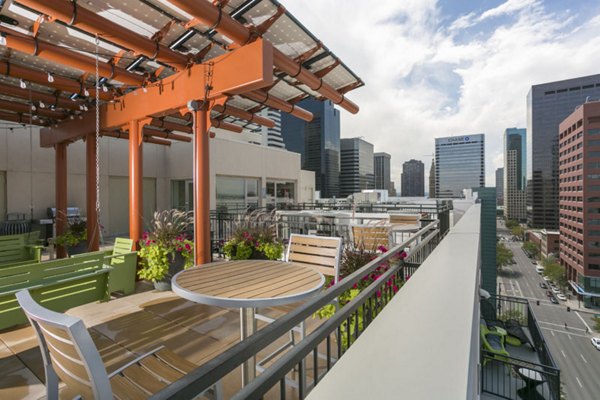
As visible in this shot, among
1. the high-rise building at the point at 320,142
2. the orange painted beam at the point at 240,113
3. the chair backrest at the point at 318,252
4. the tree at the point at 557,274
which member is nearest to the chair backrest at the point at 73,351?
the chair backrest at the point at 318,252

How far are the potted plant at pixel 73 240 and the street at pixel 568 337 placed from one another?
755 inches

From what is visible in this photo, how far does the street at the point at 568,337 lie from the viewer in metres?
22.2

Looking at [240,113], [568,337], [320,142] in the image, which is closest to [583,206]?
[568,337]

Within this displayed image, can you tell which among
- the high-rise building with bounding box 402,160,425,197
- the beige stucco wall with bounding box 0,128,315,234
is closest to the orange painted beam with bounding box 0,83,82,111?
the beige stucco wall with bounding box 0,128,315,234

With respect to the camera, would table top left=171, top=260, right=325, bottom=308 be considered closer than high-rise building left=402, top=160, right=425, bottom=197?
Yes

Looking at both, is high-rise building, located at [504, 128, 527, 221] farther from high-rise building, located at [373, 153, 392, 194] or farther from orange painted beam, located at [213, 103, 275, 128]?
orange painted beam, located at [213, 103, 275, 128]

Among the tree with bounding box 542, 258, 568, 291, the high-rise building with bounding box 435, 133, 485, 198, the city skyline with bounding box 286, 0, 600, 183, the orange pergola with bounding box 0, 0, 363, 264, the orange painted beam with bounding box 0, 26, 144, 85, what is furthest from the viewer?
the tree with bounding box 542, 258, 568, 291

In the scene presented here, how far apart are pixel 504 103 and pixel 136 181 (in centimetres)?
1585

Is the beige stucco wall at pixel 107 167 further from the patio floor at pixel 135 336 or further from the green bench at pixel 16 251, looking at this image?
the patio floor at pixel 135 336

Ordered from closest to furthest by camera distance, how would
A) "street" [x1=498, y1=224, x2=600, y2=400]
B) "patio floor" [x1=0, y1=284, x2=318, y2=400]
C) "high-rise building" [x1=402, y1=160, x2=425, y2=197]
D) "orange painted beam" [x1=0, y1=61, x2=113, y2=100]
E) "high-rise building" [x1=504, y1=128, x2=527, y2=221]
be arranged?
"patio floor" [x1=0, y1=284, x2=318, y2=400] → "orange painted beam" [x1=0, y1=61, x2=113, y2=100] → "street" [x1=498, y1=224, x2=600, y2=400] → "high-rise building" [x1=402, y1=160, x2=425, y2=197] → "high-rise building" [x1=504, y1=128, x2=527, y2=221]

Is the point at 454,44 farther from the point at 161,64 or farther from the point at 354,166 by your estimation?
the point at 354,166

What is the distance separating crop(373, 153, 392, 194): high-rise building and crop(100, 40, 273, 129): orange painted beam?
59.3 m

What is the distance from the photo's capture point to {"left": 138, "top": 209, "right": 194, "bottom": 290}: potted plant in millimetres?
3910

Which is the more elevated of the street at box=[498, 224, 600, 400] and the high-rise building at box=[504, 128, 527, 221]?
the high-rise building at box=[504, 128, 527, 221]
